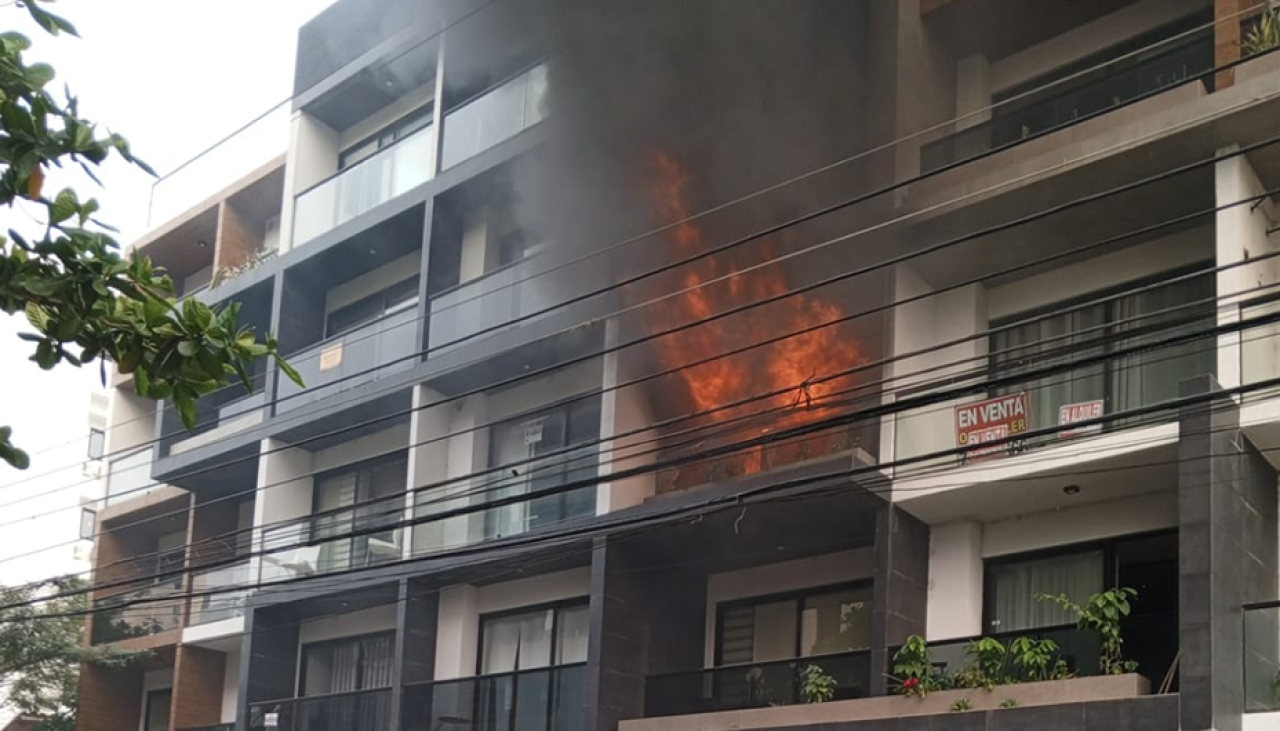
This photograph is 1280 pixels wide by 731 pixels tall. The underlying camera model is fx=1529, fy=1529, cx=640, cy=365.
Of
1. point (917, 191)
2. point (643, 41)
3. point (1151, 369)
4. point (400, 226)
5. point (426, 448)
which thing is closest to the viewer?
point (1151, 369)

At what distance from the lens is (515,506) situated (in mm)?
21375

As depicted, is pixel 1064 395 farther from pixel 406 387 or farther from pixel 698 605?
pixel 406 387

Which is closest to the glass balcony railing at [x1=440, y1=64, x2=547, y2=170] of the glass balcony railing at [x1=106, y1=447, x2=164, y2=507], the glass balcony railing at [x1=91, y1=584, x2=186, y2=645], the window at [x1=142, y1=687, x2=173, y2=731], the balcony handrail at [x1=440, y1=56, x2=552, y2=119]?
the balcony handrail at [x1=440, y1=56, x2=552, y2=119]

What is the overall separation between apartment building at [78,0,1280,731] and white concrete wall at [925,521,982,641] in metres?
0.05

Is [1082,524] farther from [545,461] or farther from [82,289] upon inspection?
[82,289]

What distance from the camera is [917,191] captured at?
17.5m

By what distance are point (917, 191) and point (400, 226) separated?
9974 mm

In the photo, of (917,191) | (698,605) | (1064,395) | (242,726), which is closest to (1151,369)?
(1064,395)

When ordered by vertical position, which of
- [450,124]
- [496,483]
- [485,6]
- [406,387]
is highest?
[485,6]

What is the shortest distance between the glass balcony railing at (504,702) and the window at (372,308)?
21.4 feet

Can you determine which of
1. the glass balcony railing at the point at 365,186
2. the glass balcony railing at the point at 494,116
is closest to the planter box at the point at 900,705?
the glass balcony railing at the point at 494,116

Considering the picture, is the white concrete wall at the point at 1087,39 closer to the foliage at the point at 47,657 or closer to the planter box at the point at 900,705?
the planter box at the point at 900,705

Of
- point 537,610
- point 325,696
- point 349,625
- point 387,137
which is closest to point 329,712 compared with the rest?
point 325,696

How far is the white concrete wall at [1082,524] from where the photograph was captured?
15.7m
